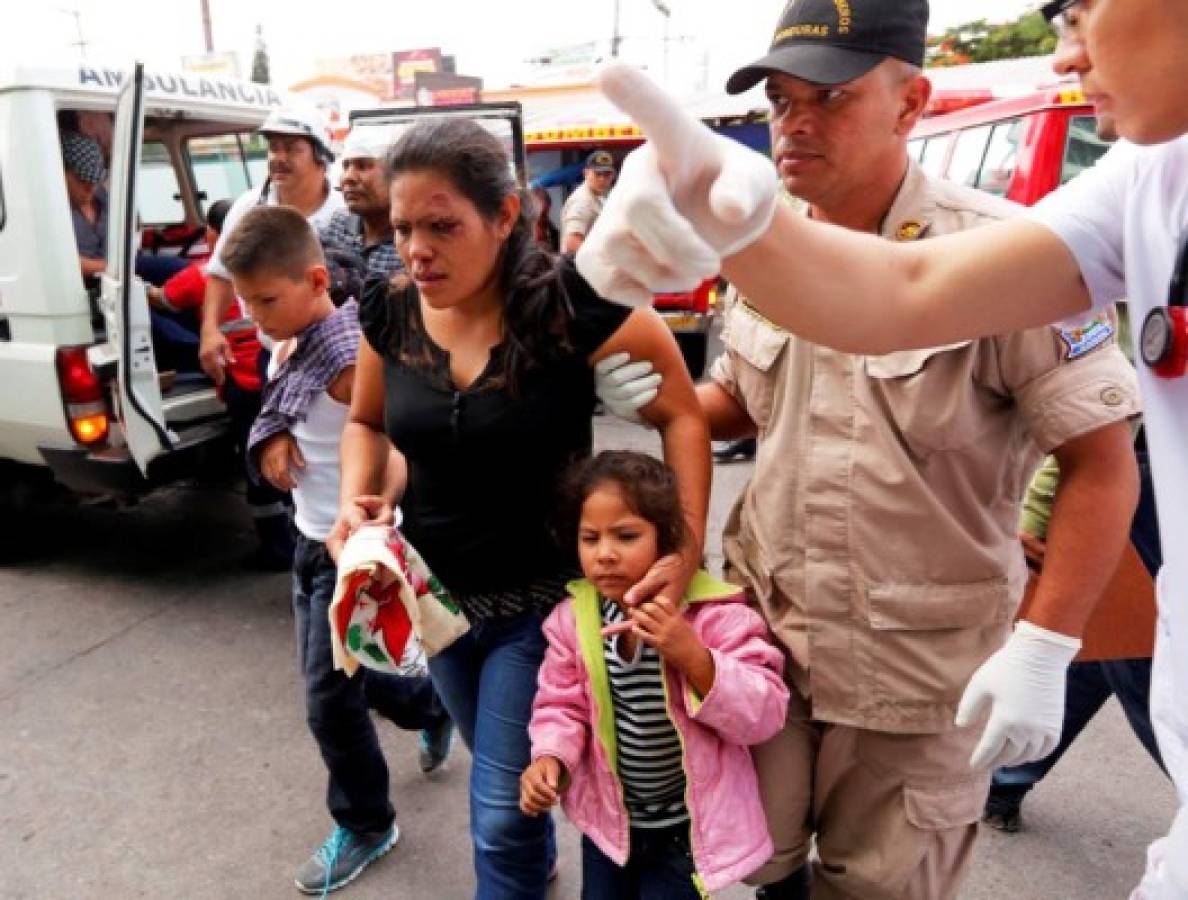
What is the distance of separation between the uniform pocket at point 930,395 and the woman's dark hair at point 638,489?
1.37ft

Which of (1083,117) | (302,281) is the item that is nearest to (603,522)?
(302,281)

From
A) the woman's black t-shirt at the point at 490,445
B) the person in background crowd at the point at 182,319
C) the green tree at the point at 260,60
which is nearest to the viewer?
the woman's black t-shirt at the point at 490,445

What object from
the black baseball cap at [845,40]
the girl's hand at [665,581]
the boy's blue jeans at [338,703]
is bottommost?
the boy's blue jeans at [338,703]

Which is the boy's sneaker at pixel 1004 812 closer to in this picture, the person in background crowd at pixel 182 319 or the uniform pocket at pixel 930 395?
the uniform pocket at pixel 930 395

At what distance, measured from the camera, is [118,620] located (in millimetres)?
3941

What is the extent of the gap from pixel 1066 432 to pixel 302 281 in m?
1.78

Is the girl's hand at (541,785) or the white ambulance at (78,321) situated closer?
the girl's hand at (541,785)

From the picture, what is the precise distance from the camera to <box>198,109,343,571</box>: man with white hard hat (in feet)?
12.7

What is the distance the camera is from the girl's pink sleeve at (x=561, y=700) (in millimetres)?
1565

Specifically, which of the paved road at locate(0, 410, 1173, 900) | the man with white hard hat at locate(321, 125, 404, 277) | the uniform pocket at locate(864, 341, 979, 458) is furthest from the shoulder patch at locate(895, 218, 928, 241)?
the man with white hard hat at locate(321, 125, 404, 277)

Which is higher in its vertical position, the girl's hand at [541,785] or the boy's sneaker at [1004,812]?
the girl's hand at [541,785]

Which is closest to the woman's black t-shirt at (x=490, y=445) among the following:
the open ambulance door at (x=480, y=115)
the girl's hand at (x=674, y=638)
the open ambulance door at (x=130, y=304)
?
the girl's hand at (x=674, y=638)

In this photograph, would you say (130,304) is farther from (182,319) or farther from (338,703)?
(338,703)

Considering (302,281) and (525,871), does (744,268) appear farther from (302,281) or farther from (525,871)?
(302,281)
